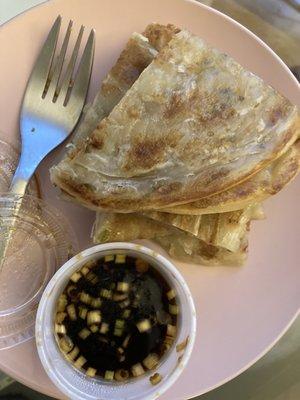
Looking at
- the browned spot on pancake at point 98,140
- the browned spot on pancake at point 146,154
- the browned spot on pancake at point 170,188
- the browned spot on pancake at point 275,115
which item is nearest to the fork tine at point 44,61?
the browned spot on pancake at point 98,140

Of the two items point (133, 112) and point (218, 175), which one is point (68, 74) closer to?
point (133, 112)

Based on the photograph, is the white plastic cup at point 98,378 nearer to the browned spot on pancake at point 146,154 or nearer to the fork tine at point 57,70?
the browned spot on pancake at point 146,154

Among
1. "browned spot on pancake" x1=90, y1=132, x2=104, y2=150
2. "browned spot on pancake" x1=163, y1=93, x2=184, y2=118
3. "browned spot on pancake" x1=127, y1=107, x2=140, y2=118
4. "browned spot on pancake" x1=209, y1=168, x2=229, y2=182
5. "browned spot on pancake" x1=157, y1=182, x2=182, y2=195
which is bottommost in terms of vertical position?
"browned spot on pancake" x1=90, y1=132, x2=104, y2=150

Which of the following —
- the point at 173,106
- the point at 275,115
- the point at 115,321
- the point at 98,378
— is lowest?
the point at 98,378

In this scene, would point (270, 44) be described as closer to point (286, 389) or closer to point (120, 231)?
point (120, 231)

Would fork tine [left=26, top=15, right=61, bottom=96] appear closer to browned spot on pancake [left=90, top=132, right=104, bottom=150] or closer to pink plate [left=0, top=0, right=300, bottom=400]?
pink plate [left=0, top=0, right=300, bottom=400]

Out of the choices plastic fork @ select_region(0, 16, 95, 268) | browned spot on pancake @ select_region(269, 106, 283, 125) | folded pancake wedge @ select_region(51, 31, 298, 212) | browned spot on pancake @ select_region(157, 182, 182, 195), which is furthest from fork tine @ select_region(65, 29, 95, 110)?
browned spot on pancake @ select_region(269, 106, 283, 125)

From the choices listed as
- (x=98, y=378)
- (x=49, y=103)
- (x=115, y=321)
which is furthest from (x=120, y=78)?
(x=98, y=378)
